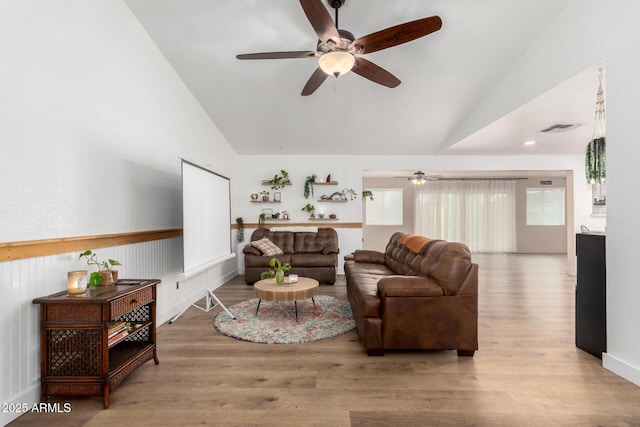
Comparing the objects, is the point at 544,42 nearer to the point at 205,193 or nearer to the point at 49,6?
the point at 205,193

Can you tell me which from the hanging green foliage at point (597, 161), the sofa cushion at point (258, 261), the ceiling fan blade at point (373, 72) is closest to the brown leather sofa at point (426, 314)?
the hanging green foliage at point (597, 161)

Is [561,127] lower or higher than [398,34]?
lower

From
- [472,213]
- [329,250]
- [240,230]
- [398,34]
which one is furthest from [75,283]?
[472,213]

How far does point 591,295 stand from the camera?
2637mm

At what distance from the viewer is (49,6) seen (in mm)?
2082

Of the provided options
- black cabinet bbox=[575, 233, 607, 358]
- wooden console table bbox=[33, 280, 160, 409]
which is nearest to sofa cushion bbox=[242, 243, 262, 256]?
wooden console table bbox=[33, 280, 160, 409]

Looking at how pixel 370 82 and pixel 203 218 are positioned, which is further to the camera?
pixel 370 82

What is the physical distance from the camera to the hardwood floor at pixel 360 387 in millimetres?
1819

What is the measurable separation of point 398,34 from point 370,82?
1.91m

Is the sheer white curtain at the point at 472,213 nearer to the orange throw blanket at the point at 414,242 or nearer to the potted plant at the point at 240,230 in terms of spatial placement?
the potted plant at the point at 240,230

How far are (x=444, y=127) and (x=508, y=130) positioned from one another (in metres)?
0.99

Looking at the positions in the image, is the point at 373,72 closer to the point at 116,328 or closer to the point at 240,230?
the point at 116,328

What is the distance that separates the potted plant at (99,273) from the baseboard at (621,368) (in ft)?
12.3

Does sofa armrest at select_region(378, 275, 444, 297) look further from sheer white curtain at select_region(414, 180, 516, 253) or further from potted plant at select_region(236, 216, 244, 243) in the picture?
sheer white curtain at select_region(414, 180, 516, 253)
